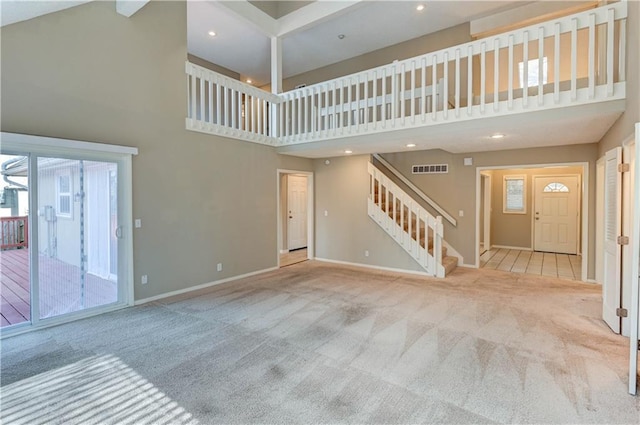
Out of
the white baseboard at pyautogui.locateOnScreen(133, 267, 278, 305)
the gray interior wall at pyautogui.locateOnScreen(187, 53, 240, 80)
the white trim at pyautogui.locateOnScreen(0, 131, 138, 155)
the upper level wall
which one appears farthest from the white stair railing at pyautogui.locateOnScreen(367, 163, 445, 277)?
the gray interior wall at pyautogui.locateOnScreen(187, 53, 240, 80)

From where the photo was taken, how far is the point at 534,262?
7.32 metres

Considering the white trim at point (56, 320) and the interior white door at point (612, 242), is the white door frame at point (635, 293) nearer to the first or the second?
the interior white door at point (612, 242)

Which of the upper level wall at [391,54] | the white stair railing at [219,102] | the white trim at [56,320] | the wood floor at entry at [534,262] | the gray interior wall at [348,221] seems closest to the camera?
the white trim at [56,320]

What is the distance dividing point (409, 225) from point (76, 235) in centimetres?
542

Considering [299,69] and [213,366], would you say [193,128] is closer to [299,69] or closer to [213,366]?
[213,366]

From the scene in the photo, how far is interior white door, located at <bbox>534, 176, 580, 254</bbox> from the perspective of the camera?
8.30m

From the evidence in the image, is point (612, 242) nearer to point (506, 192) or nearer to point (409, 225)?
point (409, 225)

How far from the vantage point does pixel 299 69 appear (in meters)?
9.20

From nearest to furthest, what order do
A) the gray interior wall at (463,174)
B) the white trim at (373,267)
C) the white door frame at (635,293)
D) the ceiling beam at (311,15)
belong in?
the white door frame at (635,293)
the ceiling beam at (311,15)
the gray interior wall at (463,174)
the white trim at (373,267)

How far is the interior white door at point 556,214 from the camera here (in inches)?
327

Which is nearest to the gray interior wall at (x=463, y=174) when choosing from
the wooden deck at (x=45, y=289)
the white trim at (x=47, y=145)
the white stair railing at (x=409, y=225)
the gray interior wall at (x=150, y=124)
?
the white stair railing at (x=409, y=225)

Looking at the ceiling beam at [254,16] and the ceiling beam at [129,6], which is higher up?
the ceiling beam at [254,16]

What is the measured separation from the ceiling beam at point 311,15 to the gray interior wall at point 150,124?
240 centimetres

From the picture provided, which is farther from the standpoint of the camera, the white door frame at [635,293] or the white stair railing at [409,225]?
the white stair railing at [409,225]
